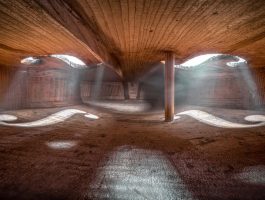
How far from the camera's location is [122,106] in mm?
14281

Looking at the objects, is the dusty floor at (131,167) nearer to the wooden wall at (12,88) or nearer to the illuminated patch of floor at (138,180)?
the illuminated patch of floor at (138,180)

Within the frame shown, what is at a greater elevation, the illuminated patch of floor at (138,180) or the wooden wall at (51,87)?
the wooden wall at (51,87)

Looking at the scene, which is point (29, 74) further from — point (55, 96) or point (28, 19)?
point (28, 19)

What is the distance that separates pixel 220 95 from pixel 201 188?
9.99m

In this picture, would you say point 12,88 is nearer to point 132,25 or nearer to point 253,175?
point 132,25

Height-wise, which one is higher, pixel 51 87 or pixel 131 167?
pixel 51 87

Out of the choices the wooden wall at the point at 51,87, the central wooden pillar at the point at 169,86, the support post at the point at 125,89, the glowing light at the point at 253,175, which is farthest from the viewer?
the support post at the point at 125,89

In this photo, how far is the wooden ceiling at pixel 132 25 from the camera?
3.56 m

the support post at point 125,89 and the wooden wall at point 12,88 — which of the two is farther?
the support post at point 125,89

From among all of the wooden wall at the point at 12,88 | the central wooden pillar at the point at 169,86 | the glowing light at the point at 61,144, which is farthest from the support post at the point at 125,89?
the glowing light at the point at 61,144

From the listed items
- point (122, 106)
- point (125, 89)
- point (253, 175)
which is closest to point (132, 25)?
point (253, 175)

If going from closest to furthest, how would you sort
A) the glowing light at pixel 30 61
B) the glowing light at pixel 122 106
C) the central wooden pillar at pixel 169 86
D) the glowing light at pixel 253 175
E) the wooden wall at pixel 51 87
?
the glowing light at pixel 253 175, the central wooden pillar at pixel 169 86, the glowing light at pixel 30 61, the wooden wall at pixel 51 87, the glowing light at pixel 122 106

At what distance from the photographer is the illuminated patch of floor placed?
217cm

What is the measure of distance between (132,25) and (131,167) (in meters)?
3.40
